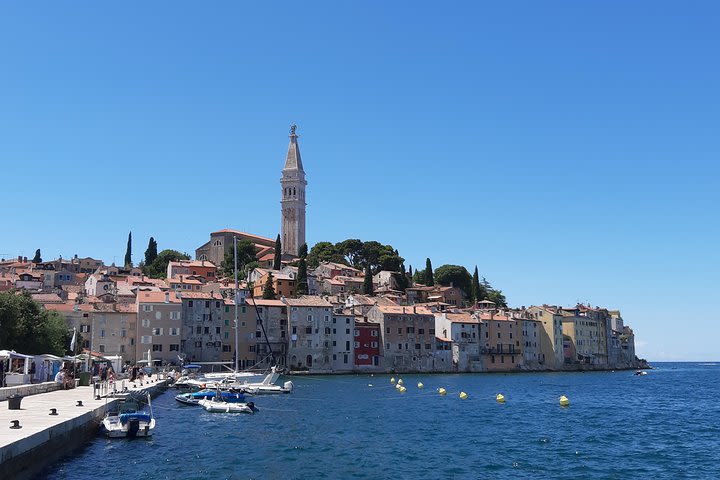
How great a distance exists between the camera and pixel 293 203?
484ft

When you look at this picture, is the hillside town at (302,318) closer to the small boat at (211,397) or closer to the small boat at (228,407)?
the small boat at (211,397)

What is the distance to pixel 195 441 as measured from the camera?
29.6 metres

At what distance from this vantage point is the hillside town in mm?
73875

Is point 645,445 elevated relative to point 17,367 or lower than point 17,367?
lower

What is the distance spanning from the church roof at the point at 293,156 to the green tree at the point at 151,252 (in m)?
37.1

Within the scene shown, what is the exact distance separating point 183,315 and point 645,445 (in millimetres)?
55855

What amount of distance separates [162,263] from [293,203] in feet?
122

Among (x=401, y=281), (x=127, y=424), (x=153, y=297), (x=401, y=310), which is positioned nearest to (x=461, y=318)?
(x=401, y=310)

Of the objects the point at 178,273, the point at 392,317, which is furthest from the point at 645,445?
the point at 178,273

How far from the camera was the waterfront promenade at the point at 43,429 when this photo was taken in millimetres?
17989

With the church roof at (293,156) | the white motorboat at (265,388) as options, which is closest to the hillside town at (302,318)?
the white motorboat at (265,388)

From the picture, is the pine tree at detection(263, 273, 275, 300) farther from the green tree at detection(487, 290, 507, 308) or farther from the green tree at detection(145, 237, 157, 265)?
the green tree at detection(487, 290, 507, 308)

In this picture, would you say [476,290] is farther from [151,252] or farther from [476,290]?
[151,252]

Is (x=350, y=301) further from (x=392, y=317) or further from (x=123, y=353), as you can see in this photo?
(x=123, y=353)
